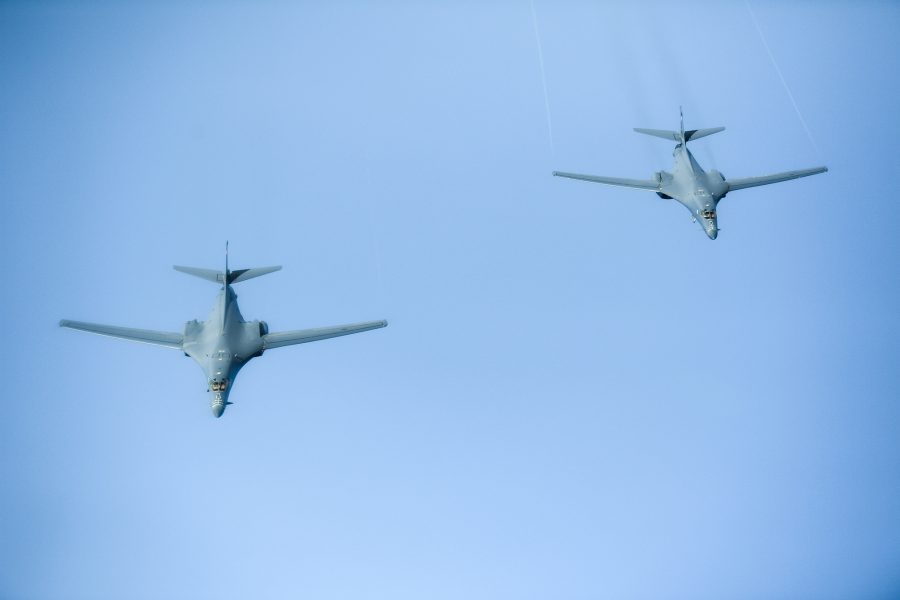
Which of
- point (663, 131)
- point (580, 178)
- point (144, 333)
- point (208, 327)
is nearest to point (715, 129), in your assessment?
point (663, 131)

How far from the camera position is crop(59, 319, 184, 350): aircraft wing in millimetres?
33125

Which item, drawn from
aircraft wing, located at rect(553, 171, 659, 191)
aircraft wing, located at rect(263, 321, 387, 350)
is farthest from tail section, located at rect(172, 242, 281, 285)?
aircraft wing, located at rect(553, 171, 659, 191)

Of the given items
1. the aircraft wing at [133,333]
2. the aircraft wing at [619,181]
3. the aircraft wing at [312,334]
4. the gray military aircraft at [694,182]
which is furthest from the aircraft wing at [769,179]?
the aircraft wing at [133,333]

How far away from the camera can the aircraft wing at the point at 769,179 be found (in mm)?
38281

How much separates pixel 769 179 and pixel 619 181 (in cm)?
873

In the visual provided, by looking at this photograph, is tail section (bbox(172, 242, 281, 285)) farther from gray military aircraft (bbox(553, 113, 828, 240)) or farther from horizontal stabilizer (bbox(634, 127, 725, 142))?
horizontal stabilizer (bbox(634, 127, 725, 142))

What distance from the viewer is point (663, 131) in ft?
131

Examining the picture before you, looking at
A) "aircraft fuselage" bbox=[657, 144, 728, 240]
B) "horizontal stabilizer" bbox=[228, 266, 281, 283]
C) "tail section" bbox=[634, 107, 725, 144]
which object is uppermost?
"tail section" bbox=[634, 107, 725, 144]

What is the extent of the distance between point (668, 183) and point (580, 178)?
576cm

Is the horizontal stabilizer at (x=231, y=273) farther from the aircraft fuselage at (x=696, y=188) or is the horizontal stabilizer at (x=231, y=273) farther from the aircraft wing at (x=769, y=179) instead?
the aircraft wing at (x=769, y=179)

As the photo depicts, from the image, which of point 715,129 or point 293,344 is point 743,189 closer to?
point 715,129

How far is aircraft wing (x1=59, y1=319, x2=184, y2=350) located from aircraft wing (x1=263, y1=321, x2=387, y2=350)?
14.8 feet

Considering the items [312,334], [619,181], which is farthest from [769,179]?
[312,334]

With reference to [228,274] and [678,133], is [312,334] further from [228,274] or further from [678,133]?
[678,133]
